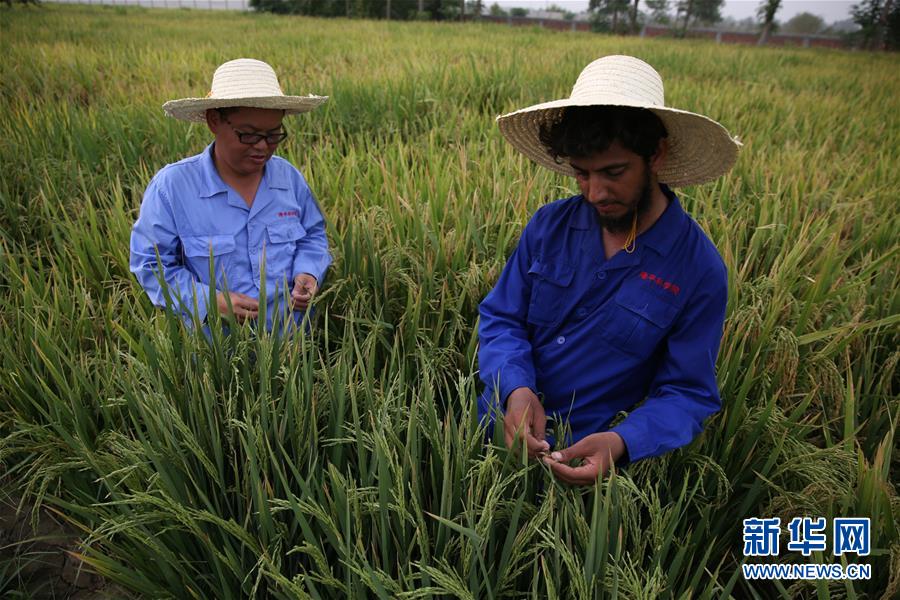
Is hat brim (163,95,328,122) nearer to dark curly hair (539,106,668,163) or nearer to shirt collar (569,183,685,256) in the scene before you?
dark curly hair (539,106,668,163)

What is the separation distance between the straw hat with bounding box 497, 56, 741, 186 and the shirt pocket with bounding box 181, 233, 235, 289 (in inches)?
36.1

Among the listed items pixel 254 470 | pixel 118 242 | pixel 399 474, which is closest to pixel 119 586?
pixel 254 470

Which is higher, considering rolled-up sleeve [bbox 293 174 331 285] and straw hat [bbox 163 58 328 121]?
straw hat [bbox 163 58 328 121]

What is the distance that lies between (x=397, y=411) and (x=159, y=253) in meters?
0.94

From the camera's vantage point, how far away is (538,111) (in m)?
1.25

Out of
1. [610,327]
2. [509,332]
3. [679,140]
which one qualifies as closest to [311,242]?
[509,332]

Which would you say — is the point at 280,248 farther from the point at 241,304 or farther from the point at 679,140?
the point at 679,140

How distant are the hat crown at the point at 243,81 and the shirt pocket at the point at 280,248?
0.40m

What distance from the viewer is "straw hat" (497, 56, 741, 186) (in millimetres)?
1065

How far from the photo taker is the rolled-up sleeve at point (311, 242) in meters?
1.69

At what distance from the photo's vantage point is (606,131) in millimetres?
1074

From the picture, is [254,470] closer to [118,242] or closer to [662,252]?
[662,252]

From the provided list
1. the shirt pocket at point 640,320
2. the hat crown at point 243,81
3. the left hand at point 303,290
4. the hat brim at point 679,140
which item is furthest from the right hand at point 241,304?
the shirt pocket at point 640,320

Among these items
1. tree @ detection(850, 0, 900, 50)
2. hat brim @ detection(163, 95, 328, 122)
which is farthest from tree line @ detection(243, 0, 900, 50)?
hat brim @ detection(163, 95, 328, 122)
